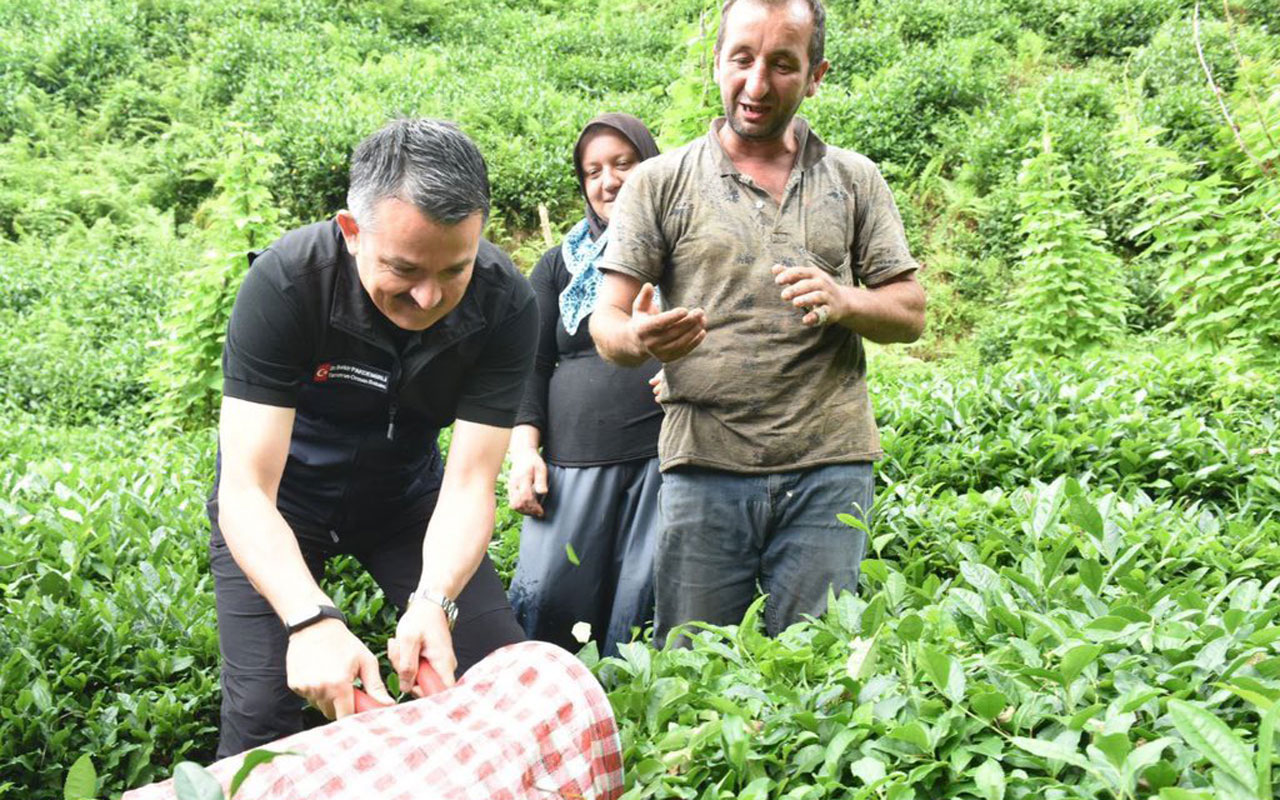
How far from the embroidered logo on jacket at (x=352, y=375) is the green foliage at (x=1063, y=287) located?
6.14 meters

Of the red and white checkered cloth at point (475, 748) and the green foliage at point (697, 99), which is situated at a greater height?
the green foliage at point (697, 99)

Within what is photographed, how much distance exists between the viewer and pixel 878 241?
2930 millimetres

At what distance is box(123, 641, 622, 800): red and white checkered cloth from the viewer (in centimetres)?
150

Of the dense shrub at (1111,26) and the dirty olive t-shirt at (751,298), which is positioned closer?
the dirty olive t-shirt at (751,298)

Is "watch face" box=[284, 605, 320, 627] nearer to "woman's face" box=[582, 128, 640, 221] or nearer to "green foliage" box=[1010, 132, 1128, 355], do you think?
"woman's face" box=[582, 128, 640, 221]

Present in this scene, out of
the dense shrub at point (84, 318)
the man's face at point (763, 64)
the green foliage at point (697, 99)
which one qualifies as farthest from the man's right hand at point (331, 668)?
the dense shrub at point (84, 318)

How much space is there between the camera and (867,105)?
1138 centimetres

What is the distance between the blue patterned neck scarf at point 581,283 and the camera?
3.54m

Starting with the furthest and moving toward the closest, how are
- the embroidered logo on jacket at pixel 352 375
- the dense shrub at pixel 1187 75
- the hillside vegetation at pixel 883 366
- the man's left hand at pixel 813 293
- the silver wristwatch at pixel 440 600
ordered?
1. the dense shrub at pixel 1187 75
2. the embroidered logo on jacket at pixel 352 375
3. the man's left hand at pixel 813 293
4. the silver wristwatch at pixel 440 600
5. the hillside vegetation at pixel 883 366

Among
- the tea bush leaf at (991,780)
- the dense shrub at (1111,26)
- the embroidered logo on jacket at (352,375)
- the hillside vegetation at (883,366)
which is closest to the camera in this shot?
the tea bush leaf at (991,780)

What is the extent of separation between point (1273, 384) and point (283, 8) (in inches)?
629

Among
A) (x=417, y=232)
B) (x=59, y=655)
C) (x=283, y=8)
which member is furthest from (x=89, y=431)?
(x=283, y=8)

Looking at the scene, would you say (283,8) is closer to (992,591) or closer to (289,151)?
(289,151)

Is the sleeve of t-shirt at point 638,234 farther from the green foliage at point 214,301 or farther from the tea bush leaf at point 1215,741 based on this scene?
the green foliage at point 214,301
